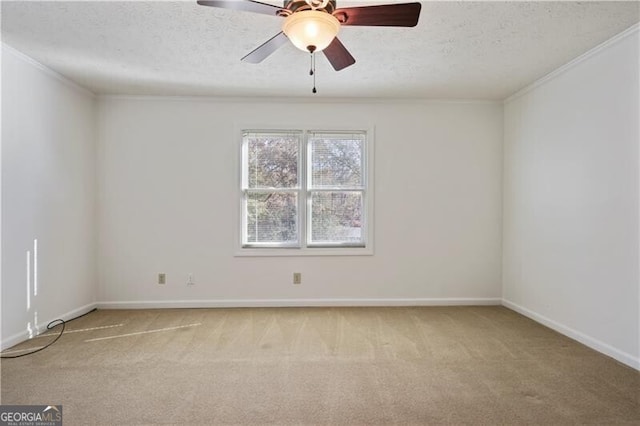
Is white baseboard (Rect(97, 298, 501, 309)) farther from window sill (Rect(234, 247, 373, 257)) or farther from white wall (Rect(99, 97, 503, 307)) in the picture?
window sill (Rect(234, 247, 373, 257))

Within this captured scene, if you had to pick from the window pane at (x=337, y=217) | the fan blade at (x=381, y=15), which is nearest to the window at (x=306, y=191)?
the window pane at (x=337, y=217)

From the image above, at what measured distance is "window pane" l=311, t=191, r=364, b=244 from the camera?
4637 millimetres

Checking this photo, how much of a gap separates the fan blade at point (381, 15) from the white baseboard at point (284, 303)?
3.25m

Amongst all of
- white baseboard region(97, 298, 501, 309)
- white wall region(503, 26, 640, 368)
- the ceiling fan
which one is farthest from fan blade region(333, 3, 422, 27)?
white baseboard region(97, 298, 501, 309)

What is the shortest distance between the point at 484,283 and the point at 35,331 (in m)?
4.72

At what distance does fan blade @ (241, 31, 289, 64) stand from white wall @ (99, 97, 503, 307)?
2027mm

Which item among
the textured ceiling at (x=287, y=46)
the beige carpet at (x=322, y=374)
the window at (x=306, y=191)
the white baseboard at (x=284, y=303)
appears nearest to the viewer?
the beige carpet at (x=322, y=374)

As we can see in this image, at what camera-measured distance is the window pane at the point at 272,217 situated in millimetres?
4602

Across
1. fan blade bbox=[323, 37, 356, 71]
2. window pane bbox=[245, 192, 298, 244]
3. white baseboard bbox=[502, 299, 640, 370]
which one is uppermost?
fan blade bbox=[323, 37, 356, 71]

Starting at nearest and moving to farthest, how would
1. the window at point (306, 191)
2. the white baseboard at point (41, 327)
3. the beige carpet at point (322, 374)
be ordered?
the beige carpet at point (322, 374) → the white baseboard at point (41, 327) → the window at point (306, 191)

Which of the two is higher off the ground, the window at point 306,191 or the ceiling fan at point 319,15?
the ceiling fan at point 319,15

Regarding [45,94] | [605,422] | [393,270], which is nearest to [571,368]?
[605,422]

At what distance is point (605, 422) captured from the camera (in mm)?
2143

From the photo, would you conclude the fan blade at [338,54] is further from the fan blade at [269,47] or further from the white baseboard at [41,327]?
the white baseboard at [41,327]
